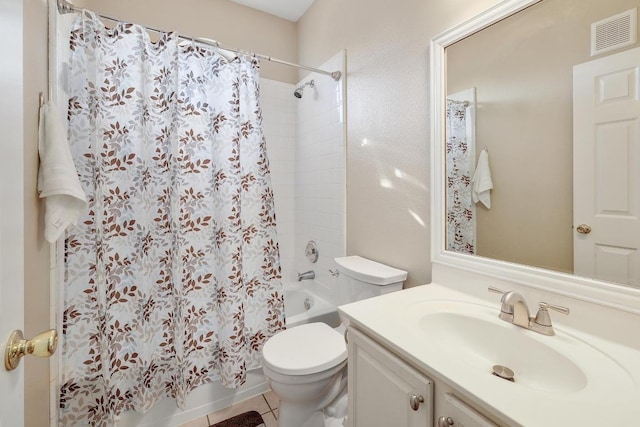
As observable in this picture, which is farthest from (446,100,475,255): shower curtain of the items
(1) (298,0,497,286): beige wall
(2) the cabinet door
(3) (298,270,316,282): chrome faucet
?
(3) (298,270,316,282): chrome faucet

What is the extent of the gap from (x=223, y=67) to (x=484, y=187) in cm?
149

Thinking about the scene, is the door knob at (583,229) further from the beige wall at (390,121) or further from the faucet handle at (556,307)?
the beige wall at (390,121)

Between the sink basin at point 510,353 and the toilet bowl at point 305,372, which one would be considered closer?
the sink basin at point 510,353

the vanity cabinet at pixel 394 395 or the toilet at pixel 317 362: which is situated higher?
the vanity cabinet at pixel 394 395

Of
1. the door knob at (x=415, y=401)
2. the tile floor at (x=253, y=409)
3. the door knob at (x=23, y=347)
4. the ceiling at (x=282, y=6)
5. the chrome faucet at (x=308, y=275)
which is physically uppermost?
the ceiling at (x=282, y=6)

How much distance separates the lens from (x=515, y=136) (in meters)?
1.00

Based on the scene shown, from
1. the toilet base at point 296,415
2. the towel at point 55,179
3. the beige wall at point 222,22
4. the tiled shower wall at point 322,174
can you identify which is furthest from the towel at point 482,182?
the beige wall at point 222,22

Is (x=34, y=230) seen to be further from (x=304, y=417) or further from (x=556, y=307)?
(x=556, y=307)

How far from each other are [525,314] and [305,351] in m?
0.92

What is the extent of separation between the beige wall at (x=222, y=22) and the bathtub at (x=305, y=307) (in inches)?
73.0

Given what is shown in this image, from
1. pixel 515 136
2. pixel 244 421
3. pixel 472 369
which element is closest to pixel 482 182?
pixel 515 136

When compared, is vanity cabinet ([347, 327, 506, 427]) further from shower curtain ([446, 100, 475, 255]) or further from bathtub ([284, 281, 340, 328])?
bathtub ([284, 281, 340, 328])

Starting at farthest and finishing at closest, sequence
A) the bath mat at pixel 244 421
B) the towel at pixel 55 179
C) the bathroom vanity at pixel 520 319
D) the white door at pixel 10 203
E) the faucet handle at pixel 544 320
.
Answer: the bath mat at pixel 244 421
the towel at pixel 55 179
the faucet handle at pixel 544 320
the bathroom vanity at pixel 520 319
the white door at pixel 10 203

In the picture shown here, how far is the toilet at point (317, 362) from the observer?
4.06 feet
